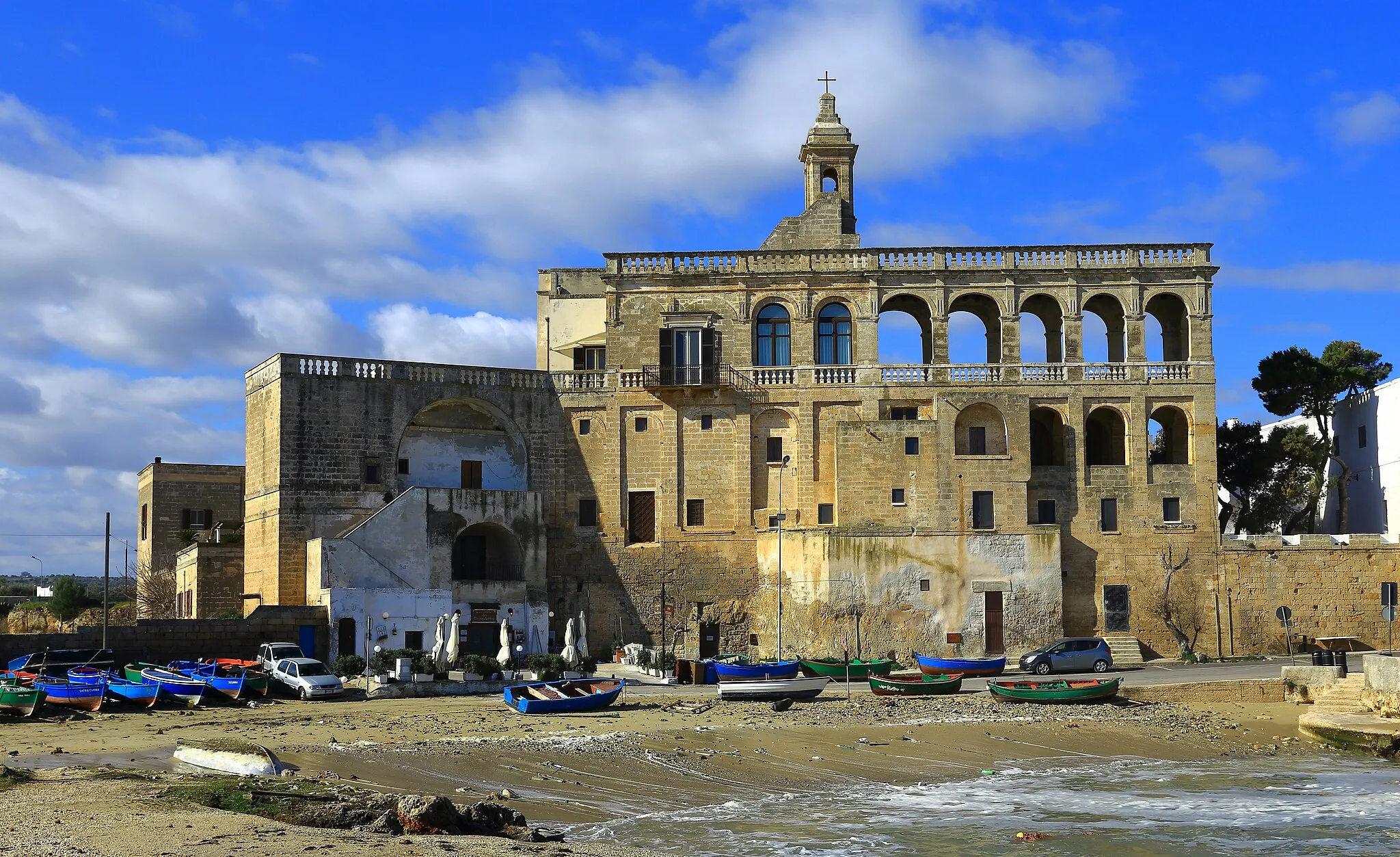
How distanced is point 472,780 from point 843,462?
85.6ft

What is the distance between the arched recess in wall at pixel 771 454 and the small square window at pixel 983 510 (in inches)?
245

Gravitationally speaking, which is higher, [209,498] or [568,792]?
[209,498]

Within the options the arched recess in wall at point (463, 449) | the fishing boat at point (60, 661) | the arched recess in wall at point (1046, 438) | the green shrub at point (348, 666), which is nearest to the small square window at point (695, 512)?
the arched recess in wall at point (463, 449)

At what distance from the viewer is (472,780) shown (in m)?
25.5

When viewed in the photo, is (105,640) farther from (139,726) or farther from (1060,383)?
(1060,383)

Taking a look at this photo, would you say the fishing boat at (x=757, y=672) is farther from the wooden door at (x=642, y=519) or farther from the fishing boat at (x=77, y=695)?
the fishing boat at (x=77, y=695)

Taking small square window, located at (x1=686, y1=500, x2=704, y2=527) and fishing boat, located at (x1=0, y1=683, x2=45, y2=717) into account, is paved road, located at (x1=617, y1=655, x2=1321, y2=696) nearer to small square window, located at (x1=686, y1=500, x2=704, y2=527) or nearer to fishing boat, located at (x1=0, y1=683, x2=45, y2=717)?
small square window, located at (x1=686, y1=500, x2=704, y2=527)

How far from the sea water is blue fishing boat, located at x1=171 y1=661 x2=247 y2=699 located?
649 inches

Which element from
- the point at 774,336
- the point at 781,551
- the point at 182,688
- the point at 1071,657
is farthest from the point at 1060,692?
the point at 182,688

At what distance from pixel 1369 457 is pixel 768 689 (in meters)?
28.7

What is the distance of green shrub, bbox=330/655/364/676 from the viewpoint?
39875 mm

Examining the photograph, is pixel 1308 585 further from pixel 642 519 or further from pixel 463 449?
pixel 463 449

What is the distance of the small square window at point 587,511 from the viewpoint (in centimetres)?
5106

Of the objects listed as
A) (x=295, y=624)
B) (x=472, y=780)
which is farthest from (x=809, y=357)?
(x=472, y=780)
